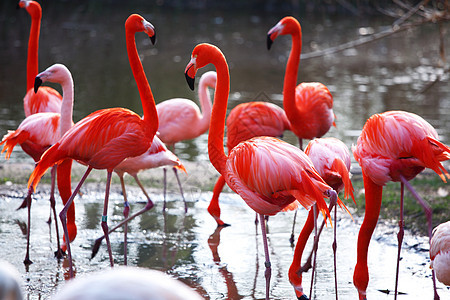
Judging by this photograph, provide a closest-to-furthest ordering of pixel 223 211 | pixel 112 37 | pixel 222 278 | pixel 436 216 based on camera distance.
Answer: pixel 222 278 → pixel 436 216 → pixel 223 211 → pixel 112 37

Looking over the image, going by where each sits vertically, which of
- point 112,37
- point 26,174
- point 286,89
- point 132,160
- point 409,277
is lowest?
point 409,277

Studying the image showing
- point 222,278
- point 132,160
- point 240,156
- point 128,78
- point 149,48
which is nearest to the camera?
point 240,156

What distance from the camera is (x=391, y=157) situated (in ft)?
11.1

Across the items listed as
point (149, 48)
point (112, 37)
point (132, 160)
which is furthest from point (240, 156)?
point (112, 37)

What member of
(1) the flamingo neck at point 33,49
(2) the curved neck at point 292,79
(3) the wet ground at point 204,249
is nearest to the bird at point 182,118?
(3) the wet ground at point 204,249

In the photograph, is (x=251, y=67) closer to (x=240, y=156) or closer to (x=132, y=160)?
(x=132, y=160)

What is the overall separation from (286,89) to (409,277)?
1799 millimetres

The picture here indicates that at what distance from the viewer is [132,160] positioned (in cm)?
429

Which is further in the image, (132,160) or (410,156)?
(132,160)

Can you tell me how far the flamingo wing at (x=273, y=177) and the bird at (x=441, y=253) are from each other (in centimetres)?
80

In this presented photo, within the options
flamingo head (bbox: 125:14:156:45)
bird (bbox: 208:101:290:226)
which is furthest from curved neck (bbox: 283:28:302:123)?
flamingo head (bbox: 125:14:156:45)

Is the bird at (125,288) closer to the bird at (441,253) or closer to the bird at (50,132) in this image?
the bird at (441,253)

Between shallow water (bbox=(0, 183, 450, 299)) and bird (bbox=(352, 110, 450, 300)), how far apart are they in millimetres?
410

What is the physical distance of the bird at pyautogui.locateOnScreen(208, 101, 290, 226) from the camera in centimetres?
480
